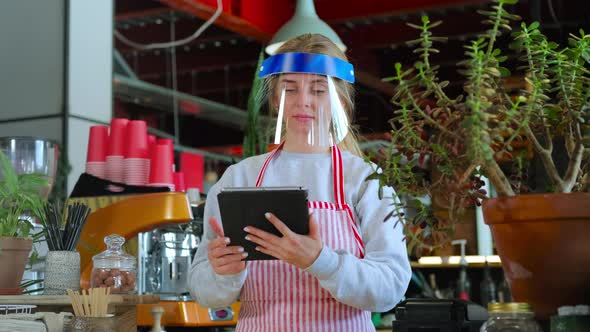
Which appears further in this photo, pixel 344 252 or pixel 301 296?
pixel 301 296

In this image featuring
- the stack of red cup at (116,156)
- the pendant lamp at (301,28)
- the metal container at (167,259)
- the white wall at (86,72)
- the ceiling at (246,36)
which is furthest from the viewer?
the ceiling at (246,36)

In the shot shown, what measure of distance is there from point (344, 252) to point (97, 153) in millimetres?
1675

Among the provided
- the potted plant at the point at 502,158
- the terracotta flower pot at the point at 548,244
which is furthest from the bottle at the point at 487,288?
the terracotta flower pot at the point at 548,244

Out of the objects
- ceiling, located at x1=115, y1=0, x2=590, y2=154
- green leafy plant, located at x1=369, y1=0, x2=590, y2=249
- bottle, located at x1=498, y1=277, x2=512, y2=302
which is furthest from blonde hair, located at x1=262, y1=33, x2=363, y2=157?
bottle, located at x1=498, y1=277, x2=512, y2=302

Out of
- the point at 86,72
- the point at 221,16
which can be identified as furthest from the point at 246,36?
the point at 86,72

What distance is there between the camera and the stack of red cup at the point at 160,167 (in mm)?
3131

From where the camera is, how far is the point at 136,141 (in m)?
3.09

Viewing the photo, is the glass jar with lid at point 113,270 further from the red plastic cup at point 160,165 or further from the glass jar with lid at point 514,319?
the glass jar with lid at point 514,319

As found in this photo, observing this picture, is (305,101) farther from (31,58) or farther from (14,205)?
(31,58)

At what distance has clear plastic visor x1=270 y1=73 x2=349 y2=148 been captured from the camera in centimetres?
181

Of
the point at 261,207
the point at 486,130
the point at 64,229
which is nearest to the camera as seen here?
the point at 486,130

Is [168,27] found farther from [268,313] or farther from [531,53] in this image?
[531,53]

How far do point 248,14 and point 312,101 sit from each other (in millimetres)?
4776

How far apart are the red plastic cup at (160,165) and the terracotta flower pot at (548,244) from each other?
2230mm
